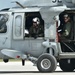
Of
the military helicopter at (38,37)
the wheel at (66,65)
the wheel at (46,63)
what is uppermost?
the military helicopter at (38,37)

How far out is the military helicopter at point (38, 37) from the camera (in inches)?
750

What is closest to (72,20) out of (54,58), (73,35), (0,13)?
(73,35)

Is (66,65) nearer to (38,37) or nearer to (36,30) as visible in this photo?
(38,37)

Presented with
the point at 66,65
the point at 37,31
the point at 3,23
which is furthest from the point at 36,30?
the point at 66,65

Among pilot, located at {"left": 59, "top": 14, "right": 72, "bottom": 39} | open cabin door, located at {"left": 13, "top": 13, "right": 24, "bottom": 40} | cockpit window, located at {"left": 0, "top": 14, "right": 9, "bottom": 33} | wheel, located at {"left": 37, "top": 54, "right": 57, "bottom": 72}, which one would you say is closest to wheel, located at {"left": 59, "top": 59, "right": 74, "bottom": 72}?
pilot, located at {"left": 59, "top": 14, "right": 72, "bottom": 39}

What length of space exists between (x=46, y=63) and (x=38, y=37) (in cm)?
120

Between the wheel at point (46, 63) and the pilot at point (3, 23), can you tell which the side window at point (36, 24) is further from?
the wheel at point (46, 63)

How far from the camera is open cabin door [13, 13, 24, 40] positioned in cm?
1925

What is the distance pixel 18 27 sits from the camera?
63.4 ft

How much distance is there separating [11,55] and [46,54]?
1527 mm

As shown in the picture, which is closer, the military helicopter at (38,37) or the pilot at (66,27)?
the military helicopter at (38,37)

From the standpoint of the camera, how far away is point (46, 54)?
1884cm

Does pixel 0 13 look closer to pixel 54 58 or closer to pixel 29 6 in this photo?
pixel 29 6

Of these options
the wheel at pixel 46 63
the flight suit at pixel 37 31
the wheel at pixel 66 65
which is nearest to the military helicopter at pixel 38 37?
the wheel at pixel 46 63
